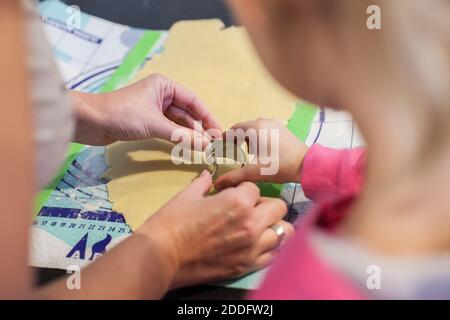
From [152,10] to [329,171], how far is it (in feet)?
1.81

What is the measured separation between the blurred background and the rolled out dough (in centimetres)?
3

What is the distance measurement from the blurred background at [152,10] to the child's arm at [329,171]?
1.38ft

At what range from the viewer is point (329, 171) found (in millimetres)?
746

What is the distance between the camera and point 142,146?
2.85 feet

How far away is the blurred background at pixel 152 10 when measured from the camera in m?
1.10

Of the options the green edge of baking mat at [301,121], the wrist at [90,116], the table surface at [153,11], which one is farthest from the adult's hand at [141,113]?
the table surface at [153,11]

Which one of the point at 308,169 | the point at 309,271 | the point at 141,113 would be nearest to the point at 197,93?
the point at 141,113

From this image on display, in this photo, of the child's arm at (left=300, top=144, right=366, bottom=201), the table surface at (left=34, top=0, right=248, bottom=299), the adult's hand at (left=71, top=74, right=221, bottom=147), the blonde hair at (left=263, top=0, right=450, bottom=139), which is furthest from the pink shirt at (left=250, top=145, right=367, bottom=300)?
the table surface at (left=34, top=0, right=248, bottom=299)

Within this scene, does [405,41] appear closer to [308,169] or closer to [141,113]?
[308,169]

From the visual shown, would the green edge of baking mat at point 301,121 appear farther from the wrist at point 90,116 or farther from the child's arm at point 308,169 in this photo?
the wrist at point 90,116
